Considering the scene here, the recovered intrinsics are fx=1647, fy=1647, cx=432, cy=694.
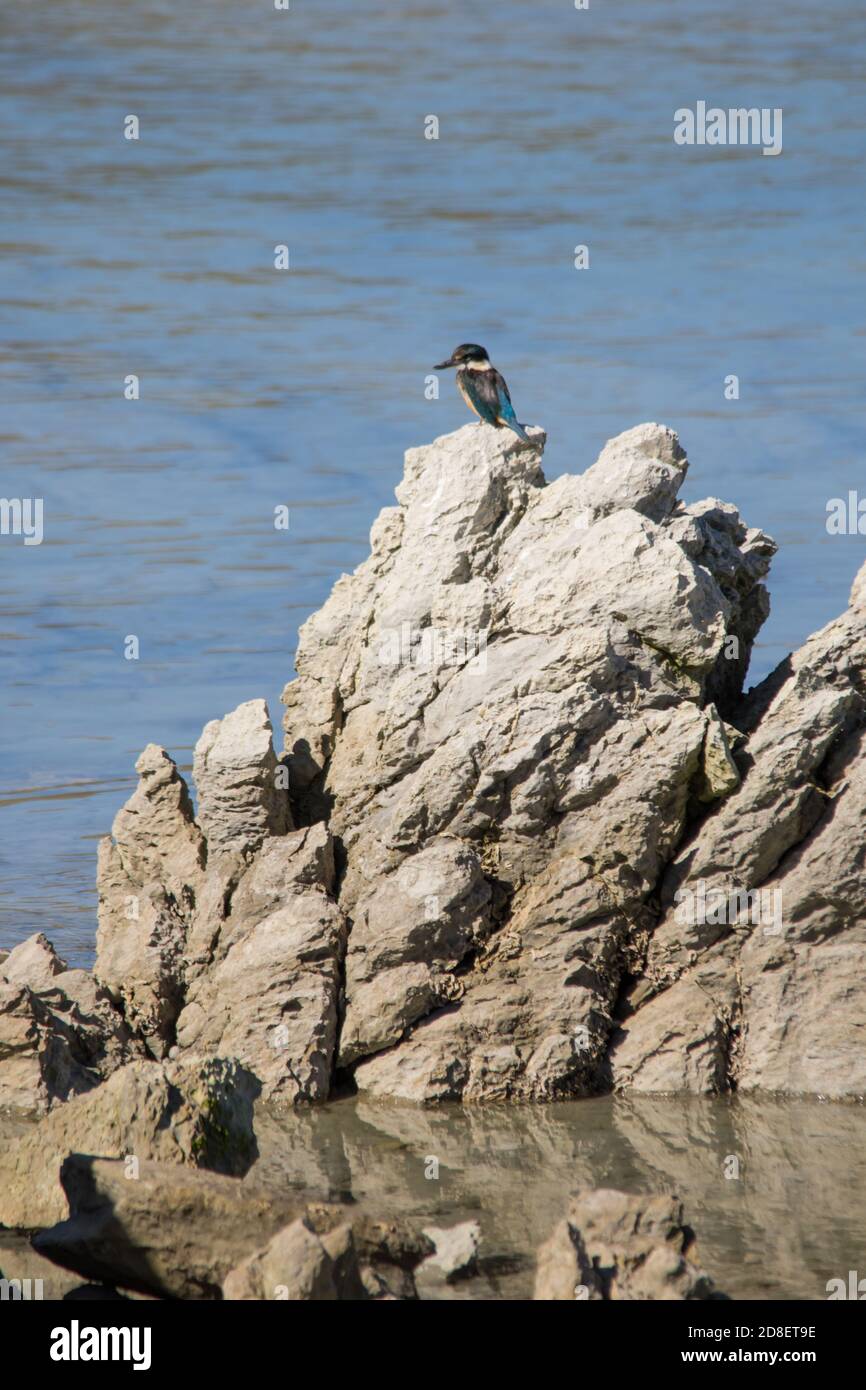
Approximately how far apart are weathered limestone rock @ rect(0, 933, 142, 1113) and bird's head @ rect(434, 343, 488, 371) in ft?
22.7

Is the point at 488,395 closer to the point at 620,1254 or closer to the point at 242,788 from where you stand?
the point at 242,788

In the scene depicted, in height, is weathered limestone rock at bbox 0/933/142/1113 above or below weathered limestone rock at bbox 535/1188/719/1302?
above

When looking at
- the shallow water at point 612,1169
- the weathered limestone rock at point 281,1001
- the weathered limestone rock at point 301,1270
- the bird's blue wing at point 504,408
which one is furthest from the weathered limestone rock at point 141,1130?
the bird's blue wing at point 504,408

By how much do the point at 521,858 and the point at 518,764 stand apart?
35.3 inches

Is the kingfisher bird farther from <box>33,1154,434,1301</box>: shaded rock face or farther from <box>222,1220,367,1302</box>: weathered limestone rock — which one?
<box>222,1220,367,1302</box>: weathered limestone rock

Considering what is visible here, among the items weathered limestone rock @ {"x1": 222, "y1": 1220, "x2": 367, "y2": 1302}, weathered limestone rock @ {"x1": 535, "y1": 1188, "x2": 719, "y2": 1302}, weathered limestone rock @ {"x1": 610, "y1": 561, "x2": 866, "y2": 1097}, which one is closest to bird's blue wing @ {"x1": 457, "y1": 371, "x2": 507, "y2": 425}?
weathered limestone rock @ {"x1": 610, "y1": 561, "x2": 866, "y2": 1097}

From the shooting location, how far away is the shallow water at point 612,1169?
10336 millimetres

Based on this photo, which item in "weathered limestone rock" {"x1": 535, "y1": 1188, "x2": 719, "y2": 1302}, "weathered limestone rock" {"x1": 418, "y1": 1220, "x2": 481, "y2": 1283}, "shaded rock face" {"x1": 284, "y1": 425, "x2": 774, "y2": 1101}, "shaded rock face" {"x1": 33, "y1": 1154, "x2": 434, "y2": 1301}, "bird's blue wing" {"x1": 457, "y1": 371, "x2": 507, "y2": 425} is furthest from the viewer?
"bird's blue wing" {"x1": 457, "y1": 371, "x2": 507, "y2": 425}

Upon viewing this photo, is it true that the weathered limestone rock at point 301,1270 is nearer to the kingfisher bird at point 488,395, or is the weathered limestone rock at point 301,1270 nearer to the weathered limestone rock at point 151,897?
the weathered limestone rock at point 151,897

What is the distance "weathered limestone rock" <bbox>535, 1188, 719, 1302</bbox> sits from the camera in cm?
855

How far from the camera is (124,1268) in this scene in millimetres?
9391

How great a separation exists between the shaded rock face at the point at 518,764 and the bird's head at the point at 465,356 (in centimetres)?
94
